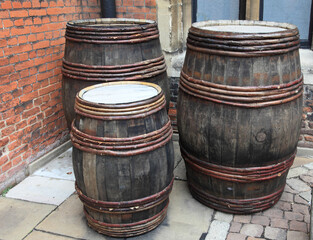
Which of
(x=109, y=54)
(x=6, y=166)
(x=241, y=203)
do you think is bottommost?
(x=241, y=203)

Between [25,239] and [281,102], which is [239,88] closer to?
[281,102]

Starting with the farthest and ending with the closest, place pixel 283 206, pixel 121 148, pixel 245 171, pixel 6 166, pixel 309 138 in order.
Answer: pixel 309 138
pixel 6 166
pixel 283 206
pixel 245 171
pixel 121 148

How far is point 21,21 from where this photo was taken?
3.57m

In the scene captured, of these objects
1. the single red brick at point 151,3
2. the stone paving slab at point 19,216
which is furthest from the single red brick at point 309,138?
the stone paving slab at point 19,216

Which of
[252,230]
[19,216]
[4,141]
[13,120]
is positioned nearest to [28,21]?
[13,120]

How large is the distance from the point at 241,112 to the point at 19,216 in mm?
2087

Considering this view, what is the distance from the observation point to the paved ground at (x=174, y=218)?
2.86 meters

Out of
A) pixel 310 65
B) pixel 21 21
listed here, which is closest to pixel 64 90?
pixel 21 21

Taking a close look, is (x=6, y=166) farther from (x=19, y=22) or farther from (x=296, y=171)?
(x=296, y=171)

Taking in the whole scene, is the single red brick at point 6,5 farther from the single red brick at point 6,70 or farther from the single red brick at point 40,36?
the single red brick at point 6,70

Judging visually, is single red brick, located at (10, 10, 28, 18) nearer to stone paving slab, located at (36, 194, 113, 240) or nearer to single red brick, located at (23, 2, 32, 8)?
single red brick, located at (23, 2, 32, 8)

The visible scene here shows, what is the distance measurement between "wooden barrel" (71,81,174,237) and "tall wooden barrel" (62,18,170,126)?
404mm

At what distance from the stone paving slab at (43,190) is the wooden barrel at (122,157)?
69 cm

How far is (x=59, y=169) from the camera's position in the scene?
3945mm
